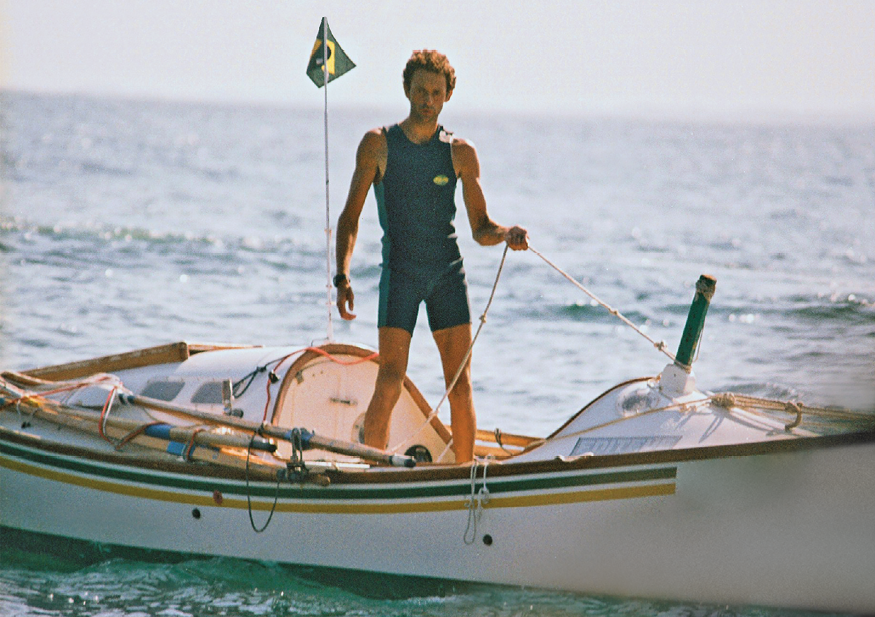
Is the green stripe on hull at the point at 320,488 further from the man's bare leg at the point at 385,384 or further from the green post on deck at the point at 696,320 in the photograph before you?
the green post on deck at the point at 696,320

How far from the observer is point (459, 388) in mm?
6750

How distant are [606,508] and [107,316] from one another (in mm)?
10451

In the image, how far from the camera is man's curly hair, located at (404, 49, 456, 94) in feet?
20.7

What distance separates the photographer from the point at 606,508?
226 inches

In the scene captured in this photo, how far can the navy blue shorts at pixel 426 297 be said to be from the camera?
6.59 meters

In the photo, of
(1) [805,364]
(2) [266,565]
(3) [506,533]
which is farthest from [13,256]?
(3) [506,533]

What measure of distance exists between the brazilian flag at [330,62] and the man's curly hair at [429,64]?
1.49 m

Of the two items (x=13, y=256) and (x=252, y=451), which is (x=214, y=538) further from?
(x=13, y=256)

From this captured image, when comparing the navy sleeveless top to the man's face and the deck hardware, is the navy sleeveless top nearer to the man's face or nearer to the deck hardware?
the man's face

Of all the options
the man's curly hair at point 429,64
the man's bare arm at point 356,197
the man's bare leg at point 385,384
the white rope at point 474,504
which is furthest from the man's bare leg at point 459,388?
the man's curly hair at point 429,64

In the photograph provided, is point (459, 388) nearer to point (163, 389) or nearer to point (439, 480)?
point (439, 480)

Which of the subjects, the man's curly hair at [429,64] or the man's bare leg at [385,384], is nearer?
the man's curly hair at [429,64]

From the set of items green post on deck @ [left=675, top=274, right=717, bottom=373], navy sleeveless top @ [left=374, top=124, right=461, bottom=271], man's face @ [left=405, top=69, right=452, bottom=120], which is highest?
man's face @ [left=405, top=69, right=452, bottom=120]

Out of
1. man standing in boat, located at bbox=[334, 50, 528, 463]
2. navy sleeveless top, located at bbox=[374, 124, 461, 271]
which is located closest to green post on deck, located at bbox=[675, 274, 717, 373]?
man standing in boat, located at bbox=[334, 50, 528, 463]
